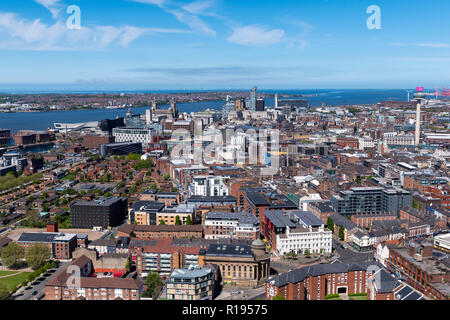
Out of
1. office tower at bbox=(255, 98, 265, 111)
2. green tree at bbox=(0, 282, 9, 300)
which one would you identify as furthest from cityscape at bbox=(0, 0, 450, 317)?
office tower at bbox=(255, 98, 265, 111)

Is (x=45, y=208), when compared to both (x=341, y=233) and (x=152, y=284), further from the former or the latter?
(x=341, y=233)

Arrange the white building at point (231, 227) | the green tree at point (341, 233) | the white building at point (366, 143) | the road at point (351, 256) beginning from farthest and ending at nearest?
the white building at point (366, 143) < the green tree at point (341, 233) < the white building at point (231, 227) < the road at point (351, 256)

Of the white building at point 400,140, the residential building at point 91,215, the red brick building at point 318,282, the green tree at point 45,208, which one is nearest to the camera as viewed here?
the red brick building at point 318,282

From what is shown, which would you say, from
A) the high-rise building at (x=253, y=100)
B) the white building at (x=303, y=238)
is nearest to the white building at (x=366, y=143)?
the white building at (x=303, y=238)

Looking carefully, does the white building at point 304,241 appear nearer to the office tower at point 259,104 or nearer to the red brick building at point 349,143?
the red brick building at point 349,143

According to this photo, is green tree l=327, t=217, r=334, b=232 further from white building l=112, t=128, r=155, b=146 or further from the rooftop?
white building l=112, t=128, r=155, b=146

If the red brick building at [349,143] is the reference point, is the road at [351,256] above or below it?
below

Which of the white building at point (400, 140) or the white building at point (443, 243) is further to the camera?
the white building at point (400, 140)
